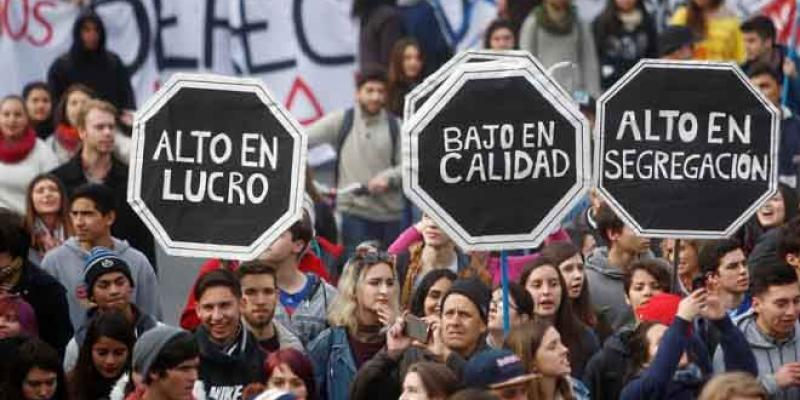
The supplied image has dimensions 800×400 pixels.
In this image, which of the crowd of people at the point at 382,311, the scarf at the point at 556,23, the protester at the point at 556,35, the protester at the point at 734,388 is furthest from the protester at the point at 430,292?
the scarf at the point at 556,23

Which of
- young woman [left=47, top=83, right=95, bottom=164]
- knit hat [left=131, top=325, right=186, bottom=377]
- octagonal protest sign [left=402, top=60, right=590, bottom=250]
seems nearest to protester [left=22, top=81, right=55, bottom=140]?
young woman [left=47, top=83, right=95, bottom=164]

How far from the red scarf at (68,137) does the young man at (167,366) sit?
22.3 ft

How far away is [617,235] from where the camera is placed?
51.9 ft

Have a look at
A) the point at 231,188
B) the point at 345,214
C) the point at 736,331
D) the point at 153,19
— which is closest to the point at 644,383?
the point at 736,331

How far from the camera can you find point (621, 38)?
72.0 ft

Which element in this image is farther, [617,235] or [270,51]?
[270,51]

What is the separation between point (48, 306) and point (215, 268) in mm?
750

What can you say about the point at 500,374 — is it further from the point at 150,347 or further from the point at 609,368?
the point at 609,368

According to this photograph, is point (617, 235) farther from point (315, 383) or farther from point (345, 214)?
point (345, 214)

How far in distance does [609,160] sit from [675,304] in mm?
688

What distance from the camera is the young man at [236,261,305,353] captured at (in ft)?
45.5

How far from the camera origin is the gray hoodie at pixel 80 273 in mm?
14875

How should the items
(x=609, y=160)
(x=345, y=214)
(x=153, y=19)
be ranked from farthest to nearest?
(x=153, y=19)
(x=345, y=214)
(x=609, y=160)

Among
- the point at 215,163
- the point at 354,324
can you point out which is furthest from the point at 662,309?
the point at 215,163
